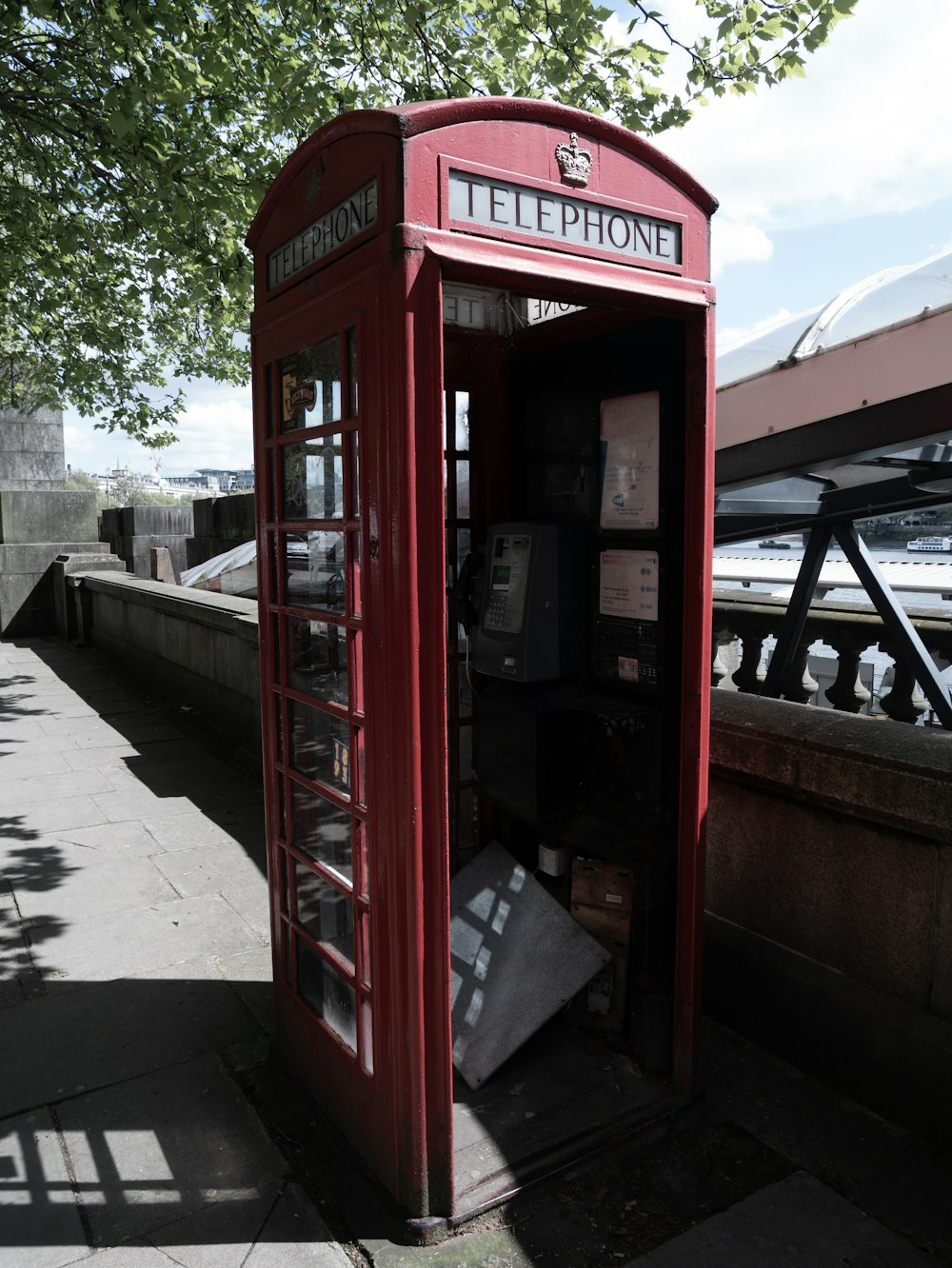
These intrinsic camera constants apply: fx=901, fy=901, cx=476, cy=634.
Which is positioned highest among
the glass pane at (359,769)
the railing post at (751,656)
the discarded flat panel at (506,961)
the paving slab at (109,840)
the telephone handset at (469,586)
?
the telephone handset at (469,586)

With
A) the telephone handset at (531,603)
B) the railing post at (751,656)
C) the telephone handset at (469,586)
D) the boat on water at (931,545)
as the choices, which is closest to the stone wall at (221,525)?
the railing post at (751,656)

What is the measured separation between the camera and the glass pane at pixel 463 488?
11.3 feet

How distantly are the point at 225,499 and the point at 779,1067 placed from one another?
14.9m

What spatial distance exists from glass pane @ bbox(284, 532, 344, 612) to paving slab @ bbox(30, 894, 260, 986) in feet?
6.78

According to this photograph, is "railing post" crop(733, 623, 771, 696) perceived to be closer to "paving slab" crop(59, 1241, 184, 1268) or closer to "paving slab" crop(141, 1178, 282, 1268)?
"paving slab" crop(141, 1178, 282, 1268)

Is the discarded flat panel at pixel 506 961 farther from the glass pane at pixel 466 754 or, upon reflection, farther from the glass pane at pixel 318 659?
the glass pane at pixel 318 659

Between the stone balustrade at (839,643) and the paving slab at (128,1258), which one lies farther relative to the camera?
the stone balustrade at (839,643)

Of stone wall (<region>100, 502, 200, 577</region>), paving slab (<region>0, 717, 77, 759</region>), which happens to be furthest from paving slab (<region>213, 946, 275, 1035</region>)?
stone wall (<region>100, 502, 200, 577</region>)

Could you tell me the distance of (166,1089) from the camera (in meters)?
3.06

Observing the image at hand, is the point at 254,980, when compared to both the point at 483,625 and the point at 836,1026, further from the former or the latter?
the point at 836,1026

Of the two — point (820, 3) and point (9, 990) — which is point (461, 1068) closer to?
point (9, 990)

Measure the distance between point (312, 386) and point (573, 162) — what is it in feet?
3.08

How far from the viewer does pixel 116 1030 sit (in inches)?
135

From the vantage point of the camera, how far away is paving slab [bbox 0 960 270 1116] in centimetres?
313
